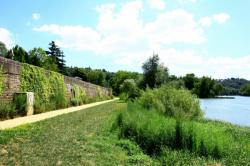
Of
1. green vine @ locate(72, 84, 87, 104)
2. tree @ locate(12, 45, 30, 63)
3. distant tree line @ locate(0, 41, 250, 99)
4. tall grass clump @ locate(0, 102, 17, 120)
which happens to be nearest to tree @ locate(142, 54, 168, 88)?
distant tree line @ locate(0, 41, 250, 99)

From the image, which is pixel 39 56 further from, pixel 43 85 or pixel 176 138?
pixel 176 138

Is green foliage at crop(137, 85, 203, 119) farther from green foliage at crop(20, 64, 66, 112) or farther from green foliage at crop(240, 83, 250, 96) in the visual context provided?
green foliage at crop(240, 83, 250, 96)

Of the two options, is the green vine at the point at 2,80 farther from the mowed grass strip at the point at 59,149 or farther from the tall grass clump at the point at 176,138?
the tall grass clump at the point at 176,138

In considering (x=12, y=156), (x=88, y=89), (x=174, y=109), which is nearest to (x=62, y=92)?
(x=174, y=109)

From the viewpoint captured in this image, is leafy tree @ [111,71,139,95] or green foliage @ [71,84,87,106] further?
leafy tree @ [111,71,139,95]

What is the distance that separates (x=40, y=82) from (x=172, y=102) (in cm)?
727

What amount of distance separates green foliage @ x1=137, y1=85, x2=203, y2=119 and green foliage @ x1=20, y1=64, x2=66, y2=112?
5.40m

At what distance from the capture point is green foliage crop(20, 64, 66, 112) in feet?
53.6

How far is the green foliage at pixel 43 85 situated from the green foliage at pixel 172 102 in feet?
17.7

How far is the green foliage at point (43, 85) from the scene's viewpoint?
643 inches

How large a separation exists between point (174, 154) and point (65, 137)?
2961mm

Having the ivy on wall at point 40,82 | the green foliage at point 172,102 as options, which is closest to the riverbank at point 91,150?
the green foliage at point 172,102

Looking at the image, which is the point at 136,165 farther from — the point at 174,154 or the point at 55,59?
the point at 55,59

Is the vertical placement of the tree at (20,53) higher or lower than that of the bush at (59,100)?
higher
